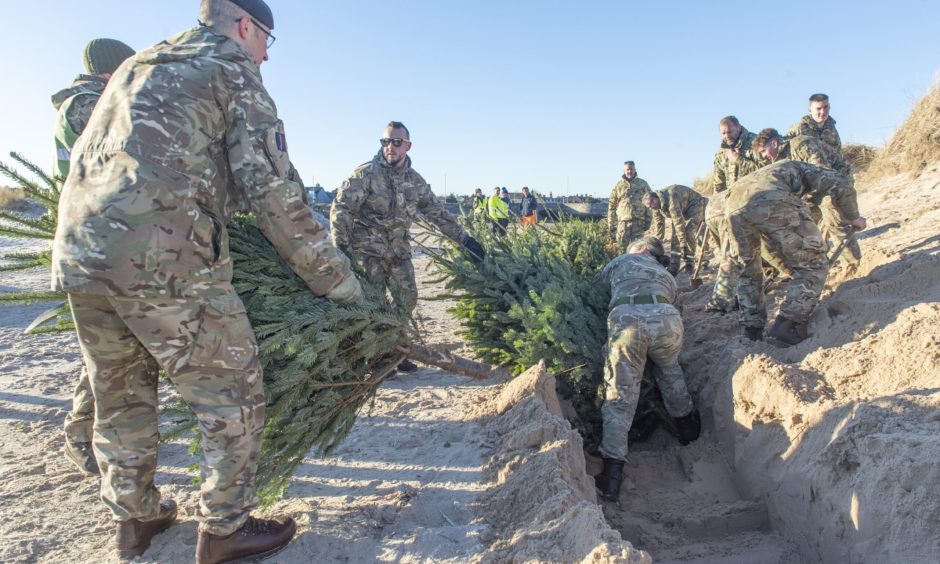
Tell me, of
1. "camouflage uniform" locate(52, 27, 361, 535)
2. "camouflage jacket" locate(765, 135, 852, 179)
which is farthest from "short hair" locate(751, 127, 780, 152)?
"camouflage uniform" locate(52, 27, 361, 535)

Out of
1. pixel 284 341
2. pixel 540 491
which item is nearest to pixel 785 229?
pixel 540 491

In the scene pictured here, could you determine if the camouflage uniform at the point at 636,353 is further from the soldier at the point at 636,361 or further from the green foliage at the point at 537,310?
the green foliage at the point at 537,310

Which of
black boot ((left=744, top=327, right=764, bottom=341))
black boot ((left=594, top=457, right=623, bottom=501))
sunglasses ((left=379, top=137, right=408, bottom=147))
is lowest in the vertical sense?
black boot ((left=594, top=457, right=623, bottom=501))

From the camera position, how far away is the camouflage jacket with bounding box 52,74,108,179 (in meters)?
3.15

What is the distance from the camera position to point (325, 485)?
3.15 m

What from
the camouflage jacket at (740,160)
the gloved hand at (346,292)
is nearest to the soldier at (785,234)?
the camouflage jacket at (740,160)

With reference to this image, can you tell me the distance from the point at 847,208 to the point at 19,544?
21.2ft

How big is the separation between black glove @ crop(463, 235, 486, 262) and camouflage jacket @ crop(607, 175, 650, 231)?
6.19m

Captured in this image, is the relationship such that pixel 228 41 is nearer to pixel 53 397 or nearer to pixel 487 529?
pixel 487 529

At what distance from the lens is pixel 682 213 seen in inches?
372

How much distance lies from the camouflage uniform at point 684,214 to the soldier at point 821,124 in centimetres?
259

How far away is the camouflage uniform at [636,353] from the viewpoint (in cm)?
388

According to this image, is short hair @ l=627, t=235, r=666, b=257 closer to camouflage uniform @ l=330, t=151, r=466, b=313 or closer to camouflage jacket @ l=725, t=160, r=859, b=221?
camouflage jacket @ l=725, t=160, r=859, b=221

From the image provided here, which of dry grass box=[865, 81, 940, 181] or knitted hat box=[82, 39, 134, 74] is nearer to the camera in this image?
knitted hat box=[82, 39, 134, 74]
